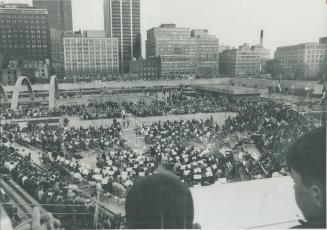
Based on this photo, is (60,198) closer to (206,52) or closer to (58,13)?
(206,52)

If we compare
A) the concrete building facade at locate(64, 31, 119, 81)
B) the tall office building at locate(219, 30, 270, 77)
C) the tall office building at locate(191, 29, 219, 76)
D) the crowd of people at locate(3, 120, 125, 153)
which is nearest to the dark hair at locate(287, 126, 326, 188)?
the crowd of people at locate(3, 120, 125, 153)

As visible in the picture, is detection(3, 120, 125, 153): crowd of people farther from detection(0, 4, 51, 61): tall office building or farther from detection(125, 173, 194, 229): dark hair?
detection(0, 4, 51, 61): tall office building

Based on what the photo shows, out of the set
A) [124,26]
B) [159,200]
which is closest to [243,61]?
[124,26]

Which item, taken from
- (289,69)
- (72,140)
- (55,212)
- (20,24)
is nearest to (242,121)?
(72,140)

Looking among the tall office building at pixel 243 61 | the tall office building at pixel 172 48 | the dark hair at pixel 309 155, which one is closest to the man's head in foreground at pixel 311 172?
the dark hair at pixel 309 155

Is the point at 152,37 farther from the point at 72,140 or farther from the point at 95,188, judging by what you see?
the point at 95,188

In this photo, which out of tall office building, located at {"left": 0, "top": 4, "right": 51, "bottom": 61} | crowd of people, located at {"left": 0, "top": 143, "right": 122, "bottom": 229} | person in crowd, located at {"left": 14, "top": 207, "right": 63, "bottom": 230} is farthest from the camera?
tall office building, located at {"left": 0, "top": 4, "right": 51, "bottom": 61}
